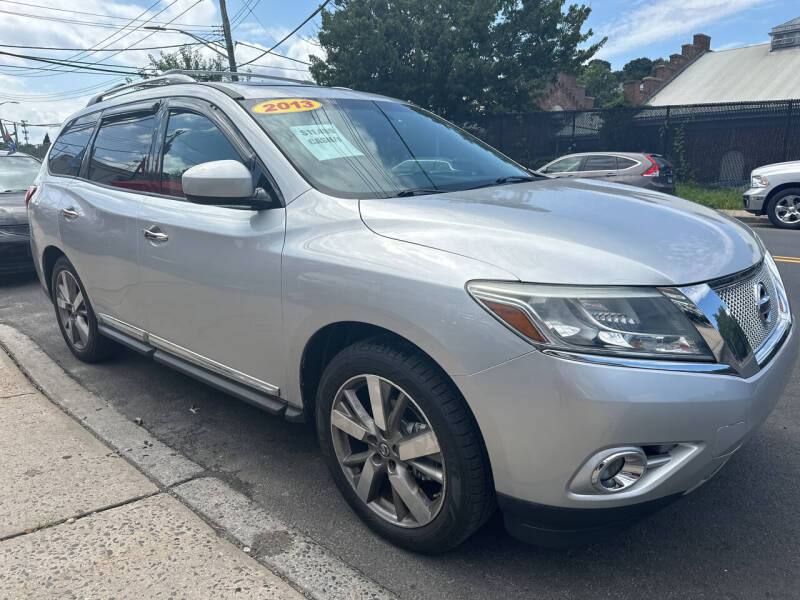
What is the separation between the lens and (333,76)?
24625 millimetres

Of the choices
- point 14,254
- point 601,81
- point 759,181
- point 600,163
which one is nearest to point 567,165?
point 600,163

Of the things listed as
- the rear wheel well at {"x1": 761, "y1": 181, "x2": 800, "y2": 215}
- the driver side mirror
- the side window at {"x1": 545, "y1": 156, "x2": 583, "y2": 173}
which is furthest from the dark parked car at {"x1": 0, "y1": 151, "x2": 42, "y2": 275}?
the rear wheel well at {"x1": 761, "y1": 181, "x2": 800, "y2": 215}

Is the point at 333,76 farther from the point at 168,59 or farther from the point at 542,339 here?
the point at 542,339

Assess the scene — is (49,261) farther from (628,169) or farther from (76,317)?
(628,169)

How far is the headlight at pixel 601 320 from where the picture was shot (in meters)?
1.78

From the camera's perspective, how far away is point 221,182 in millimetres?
2484

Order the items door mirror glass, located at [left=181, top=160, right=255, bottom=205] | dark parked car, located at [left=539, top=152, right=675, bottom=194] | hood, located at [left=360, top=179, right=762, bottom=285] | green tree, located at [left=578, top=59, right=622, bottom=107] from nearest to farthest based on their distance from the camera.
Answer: hood, located at [left=360, top=179, right=762, bottom=285], door mirror glass, located at [left=181, top=160, right=255, bottom=205], dark parked car, located at [left=539, top=152, right=675, bottom=194], green tree, located at [left=578, top=59, right=622, bottom=107]

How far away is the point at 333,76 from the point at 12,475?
23.8 meters

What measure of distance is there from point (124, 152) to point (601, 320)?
3043mm

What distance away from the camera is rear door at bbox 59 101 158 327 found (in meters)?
3.41

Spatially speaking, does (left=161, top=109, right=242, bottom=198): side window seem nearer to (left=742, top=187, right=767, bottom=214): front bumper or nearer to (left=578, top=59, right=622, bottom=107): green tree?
(left=742, top=187, right=767, bottom=214): front bumper

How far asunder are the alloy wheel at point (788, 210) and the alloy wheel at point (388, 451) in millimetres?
11361

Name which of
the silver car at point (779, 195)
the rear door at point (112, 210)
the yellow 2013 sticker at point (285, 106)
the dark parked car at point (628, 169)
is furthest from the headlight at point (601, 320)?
the dark parked car at point (628, 169)

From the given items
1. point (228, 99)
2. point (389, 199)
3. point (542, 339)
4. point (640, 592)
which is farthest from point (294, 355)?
point (640, 592)
